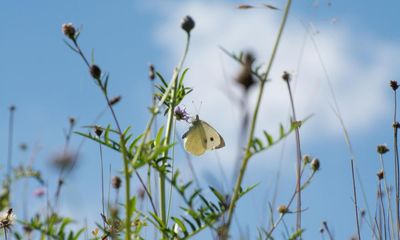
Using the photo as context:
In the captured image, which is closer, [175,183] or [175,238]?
[175,183]

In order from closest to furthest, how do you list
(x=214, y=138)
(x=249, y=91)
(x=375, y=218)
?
(x=249, y=91), (x=375, y=218), (x=214, y=138)

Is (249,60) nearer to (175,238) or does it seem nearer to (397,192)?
(175,238)

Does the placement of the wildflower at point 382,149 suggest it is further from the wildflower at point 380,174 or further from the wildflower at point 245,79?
the wildflower at point 245,79

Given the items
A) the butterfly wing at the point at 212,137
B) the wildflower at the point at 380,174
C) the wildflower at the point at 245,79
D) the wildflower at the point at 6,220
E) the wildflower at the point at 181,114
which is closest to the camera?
the wildflower at the point at 245,79

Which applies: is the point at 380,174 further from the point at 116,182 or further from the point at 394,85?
the point at 116,182

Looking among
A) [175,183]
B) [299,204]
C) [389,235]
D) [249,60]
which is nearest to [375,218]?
[389,235]

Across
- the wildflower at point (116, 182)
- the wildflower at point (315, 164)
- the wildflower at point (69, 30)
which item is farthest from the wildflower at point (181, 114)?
the wildflower at point (69, 30)

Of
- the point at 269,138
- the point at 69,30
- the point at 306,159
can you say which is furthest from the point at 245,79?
the point at 306,159
